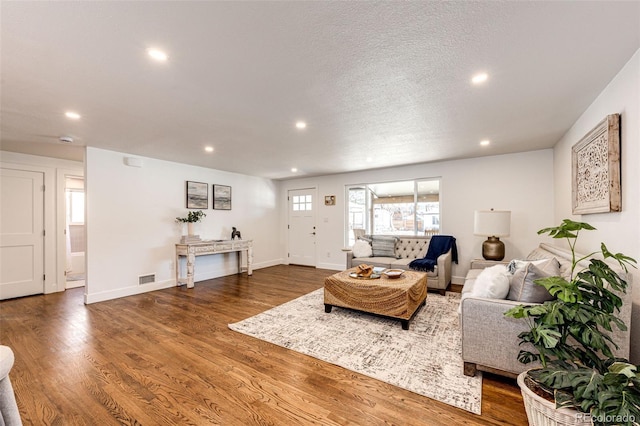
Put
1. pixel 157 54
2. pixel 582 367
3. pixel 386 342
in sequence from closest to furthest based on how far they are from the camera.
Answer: pixel 582 367 → pixel 157 54 → pixel 386 342

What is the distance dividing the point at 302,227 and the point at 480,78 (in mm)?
5392

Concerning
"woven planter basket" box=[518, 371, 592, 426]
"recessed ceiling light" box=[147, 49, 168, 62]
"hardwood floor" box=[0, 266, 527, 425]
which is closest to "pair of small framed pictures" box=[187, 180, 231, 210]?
"hardwood floor" box=[0, 266, 527, 425]

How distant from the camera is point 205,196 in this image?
5.49 m

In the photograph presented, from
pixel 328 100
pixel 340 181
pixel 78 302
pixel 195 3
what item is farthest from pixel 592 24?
pixel 78 302

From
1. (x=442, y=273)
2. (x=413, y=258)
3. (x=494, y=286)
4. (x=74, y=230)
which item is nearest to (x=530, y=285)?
(x=494, y=286)

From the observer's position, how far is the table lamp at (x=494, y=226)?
3.85 metres

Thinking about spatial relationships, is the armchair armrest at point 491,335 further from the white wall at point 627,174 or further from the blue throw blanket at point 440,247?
the blue throw blanket at point 440,247

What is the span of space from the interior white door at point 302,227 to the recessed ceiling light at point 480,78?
4874 millimetres

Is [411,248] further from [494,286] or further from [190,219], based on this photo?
[190,219]

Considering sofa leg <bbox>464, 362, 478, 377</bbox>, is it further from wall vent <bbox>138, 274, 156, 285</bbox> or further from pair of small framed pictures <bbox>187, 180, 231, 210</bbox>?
pair of small framed pictures <bbox>187, 180, 231, 210</bbox>

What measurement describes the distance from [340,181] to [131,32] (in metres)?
5.04

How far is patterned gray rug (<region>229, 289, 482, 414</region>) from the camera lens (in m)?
1.93

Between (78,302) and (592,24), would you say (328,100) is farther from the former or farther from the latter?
(78,302)

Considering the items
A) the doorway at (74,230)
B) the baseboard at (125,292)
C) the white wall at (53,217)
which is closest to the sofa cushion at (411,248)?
the baseboard at (125,292)
